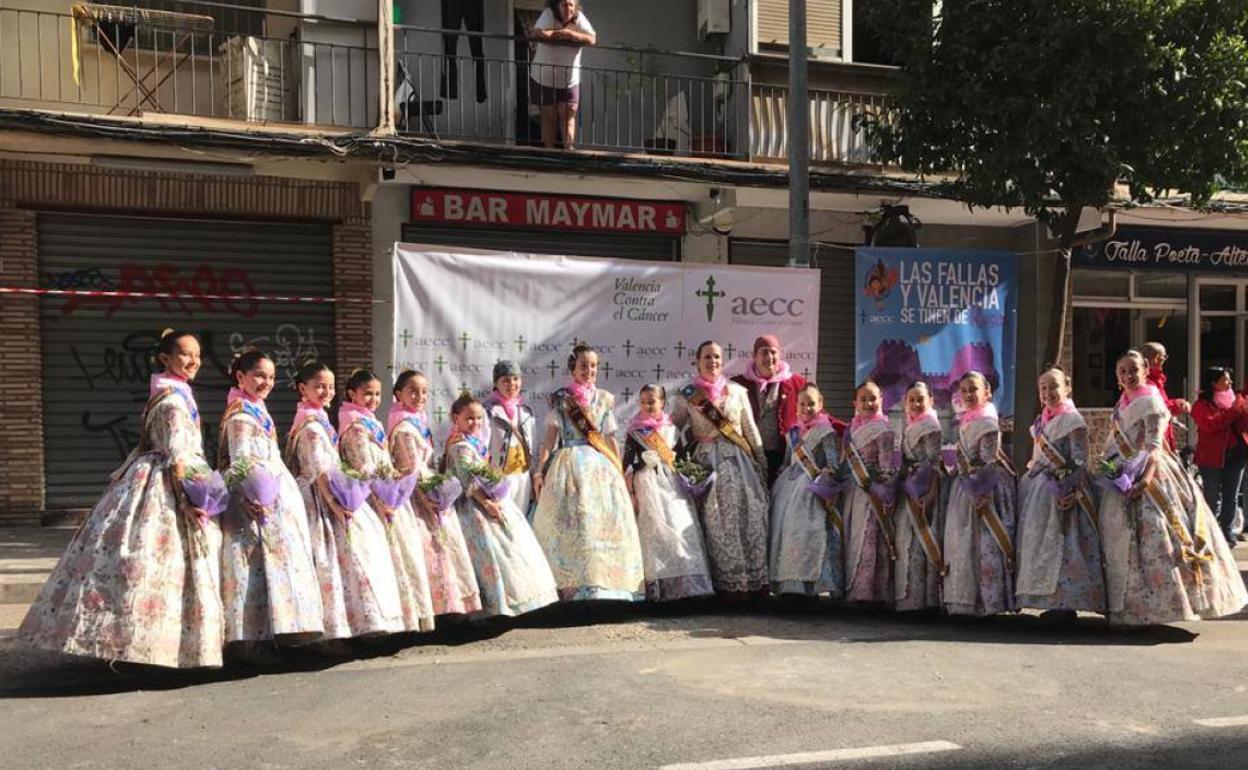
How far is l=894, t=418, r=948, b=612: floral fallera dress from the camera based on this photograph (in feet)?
23.2

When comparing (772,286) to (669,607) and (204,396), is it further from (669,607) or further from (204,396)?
(204,396)

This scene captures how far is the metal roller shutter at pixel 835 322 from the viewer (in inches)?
526

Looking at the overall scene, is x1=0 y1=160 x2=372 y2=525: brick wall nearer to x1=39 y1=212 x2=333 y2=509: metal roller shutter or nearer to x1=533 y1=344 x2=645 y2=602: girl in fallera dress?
x1=39 y1=212 x2=333 y2=509: metal roller shutter

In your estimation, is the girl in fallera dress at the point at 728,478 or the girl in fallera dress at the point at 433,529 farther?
the girl in fallera dress at the point at 728,478

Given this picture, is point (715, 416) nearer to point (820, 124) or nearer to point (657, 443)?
point (657, 443)

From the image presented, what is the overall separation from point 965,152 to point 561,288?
Result: 3998mm

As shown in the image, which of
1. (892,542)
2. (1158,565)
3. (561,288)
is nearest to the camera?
(1158,565)

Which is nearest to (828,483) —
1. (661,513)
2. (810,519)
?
(810,519)

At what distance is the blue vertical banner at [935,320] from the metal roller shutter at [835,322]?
173 centimetres

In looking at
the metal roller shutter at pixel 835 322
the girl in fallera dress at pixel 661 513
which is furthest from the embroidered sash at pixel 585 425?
the metal roller shutter at pixel 835 322

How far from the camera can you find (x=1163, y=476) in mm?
6809

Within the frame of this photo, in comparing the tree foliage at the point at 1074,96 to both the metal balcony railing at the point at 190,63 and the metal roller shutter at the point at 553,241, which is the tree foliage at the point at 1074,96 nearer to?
the metal roller shutter at the point at 553,241

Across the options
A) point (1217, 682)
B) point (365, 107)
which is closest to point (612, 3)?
point (365, 107)

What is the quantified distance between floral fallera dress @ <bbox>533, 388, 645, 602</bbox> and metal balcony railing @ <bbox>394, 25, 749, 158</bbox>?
5682mm
